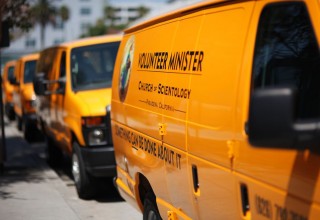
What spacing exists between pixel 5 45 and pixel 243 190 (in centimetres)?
799

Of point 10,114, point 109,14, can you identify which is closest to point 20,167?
point 10,114

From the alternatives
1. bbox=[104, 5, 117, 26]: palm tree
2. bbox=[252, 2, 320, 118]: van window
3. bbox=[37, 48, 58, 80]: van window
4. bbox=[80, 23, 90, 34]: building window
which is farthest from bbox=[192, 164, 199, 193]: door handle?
bbox=[80, 23, 90, 34]: building window

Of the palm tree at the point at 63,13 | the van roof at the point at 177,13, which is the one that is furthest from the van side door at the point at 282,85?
the palm tree at the point at 63,13

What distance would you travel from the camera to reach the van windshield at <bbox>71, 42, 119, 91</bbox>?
9.51 metres

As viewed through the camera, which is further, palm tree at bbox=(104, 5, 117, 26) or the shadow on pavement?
palm tree at bbox=(104, 5, 117, 26)

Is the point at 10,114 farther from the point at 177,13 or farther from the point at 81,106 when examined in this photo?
the point at 177,13

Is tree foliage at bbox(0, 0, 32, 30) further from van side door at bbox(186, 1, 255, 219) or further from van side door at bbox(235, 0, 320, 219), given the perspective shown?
van side door at bbox(235, 0, 320, 219)

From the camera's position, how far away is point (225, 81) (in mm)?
Answer: 3861

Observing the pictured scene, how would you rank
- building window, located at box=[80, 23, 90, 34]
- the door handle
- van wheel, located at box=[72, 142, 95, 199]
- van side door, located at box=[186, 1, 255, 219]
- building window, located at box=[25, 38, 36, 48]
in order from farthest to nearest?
building window, located at box=[80, 23, 90, 34]
building window, located at box=[25, 38, 36, 48]
van wheel, located at box=[72, 142, 95, 199]
the door handle
van side door, located at box=[186, 1, 255, 219]

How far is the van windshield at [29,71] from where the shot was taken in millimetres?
17562

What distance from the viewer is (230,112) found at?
3.74 meters

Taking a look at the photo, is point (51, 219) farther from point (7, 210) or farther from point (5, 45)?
point (5, 45)

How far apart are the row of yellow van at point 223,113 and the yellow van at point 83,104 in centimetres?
174

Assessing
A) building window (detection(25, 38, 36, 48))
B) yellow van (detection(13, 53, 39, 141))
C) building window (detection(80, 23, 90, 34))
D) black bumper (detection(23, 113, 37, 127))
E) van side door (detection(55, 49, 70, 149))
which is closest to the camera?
van side door (detection(55, 49, 70, 149))
